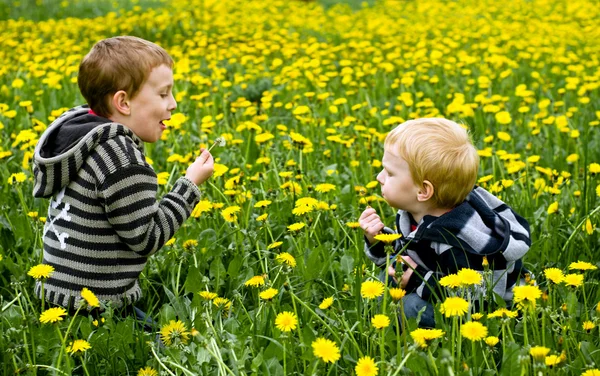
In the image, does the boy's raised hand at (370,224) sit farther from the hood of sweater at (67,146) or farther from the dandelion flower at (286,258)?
the hood of sweater at (67,146)

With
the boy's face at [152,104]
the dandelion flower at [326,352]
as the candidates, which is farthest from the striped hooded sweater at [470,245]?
the boy's face at [152,104]

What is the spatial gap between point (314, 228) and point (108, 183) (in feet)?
2.76

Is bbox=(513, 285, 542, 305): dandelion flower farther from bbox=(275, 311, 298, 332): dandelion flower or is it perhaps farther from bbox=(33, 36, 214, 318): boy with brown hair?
bbox=(33, 36, 214, 318): boy with brown hair

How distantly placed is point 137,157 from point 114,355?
557 mm

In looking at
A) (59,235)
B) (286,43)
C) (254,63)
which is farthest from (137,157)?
(286,43)

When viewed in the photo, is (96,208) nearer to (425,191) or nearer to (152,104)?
(152,104)

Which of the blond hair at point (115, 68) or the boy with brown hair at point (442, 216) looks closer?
the boy with brown hair at point (442, 216)

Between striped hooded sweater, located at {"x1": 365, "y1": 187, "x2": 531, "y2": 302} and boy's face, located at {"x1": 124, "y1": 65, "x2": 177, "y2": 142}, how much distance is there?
83 centimetres

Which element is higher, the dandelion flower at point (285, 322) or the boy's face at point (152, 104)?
the boy's face at point (152, 104)

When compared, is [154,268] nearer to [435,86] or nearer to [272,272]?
[272,272]

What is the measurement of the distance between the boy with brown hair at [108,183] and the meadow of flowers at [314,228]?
0.44 ft

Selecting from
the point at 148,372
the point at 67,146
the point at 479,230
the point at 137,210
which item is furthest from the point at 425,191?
the point at 67,146

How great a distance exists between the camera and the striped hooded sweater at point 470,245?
6.90 feet

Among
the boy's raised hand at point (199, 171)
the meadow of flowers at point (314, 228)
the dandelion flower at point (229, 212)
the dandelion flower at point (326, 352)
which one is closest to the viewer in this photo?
the dandelion flower at point (326, 352)
